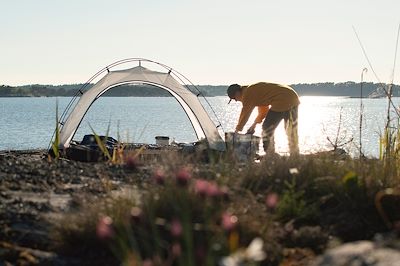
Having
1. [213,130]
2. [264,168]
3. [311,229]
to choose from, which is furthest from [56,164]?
[213,130]

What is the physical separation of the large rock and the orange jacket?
741 cm

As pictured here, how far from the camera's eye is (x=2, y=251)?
462 cm

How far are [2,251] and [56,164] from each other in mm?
3739

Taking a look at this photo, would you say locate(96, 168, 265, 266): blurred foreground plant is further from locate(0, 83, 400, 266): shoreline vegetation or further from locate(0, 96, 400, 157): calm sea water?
locate(0, 96, 400, 157): calm sea water

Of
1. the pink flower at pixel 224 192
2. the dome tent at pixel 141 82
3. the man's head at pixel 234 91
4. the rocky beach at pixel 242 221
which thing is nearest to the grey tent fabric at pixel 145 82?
the dome tent at pixel 141 82

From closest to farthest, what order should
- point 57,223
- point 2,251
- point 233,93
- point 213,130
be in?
point 2,251
point 57,223
point 233,93
point 213,130

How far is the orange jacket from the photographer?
10961 millimetres

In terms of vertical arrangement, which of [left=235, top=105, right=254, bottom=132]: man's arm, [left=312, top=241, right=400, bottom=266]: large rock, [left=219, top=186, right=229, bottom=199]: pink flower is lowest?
[left=312, top=241, right=400, bottom=266]: large rock

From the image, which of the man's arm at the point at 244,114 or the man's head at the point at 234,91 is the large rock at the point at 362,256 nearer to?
the man's arm at the point at 244,114

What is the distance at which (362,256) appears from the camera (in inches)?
131

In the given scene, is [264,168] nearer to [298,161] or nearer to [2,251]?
[298,161]

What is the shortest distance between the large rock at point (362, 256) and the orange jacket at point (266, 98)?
7.41 meters

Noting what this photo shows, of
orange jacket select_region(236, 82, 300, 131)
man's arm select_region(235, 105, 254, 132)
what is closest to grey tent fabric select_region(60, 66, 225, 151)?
orange jacket select_region(236, 82, 300, 131)

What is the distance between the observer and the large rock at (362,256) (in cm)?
324
